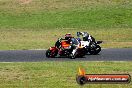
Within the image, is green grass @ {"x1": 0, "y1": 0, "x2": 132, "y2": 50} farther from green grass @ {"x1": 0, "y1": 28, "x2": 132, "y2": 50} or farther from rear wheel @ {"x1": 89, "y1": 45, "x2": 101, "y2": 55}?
rear wheel @ {"x1": 89, "y1": 45, "x2": 101, "y2": 55}

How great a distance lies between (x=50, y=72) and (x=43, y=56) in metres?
7.27

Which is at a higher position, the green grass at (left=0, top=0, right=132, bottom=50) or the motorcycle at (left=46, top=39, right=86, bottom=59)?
the motorcycle at (left=46, top=39, right=86, bottom=59)

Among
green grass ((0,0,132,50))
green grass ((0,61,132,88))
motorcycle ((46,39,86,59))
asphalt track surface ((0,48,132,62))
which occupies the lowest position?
green grass ((0,0,132,50))

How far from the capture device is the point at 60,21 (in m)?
53.1

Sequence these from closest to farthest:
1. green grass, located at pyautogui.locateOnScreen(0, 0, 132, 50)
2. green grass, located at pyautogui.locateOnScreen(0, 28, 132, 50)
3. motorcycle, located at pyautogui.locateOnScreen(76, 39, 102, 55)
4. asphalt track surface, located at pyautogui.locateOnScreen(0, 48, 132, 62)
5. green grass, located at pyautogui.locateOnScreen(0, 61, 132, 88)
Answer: green grass, located at pyautogui.locateOnScreen(0, 61, 132, 88)
asphalt track surface, located at pyautogui.locateOnScreen(0, 48, 132, 62)
motorcycle, located at pyautogui.locateOnScreen(76, 39, 102, 55)
green grass, located at pyautogui.locateOnScreen(0, 28, 132, 50)
green grass, located at pyautogui.locateOnScreen(0, 0, 132, 50)

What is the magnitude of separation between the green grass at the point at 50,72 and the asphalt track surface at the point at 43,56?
6.18 feet

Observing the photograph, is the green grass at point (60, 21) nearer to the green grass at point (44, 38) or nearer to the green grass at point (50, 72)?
the green grass at point (44, 38)

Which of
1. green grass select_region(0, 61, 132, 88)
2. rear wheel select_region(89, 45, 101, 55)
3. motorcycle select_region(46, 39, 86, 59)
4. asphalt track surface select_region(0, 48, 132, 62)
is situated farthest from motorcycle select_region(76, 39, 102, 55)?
green grass select_region(0, 61, 132, 88)

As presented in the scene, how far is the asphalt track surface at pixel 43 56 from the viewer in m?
27.6

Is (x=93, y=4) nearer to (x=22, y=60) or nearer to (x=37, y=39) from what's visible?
(x=37, y=39)

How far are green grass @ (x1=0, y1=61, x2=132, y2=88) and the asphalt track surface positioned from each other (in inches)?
74.2

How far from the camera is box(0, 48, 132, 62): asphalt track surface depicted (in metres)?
27.6

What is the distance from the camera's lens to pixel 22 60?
2706cm

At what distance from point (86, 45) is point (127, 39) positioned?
10.8 m
